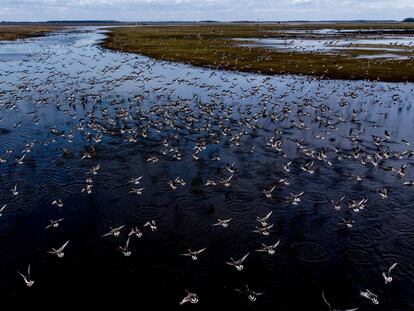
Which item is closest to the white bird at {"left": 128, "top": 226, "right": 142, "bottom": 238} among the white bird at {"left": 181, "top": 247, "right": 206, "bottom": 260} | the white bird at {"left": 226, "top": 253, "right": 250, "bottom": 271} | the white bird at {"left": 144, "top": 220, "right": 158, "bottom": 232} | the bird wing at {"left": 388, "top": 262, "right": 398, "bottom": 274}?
the white bird at {"left": 144, "top": 220, "right": 158, "bottom": 232}

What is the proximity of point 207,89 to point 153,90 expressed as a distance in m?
8.44

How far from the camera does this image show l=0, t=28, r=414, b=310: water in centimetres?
2020

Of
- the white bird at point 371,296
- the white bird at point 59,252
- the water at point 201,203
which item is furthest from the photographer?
the white bird at point 59,252

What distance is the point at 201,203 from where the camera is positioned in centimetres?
2817

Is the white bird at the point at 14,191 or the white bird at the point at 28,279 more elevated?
the white bird at the point at 14,191

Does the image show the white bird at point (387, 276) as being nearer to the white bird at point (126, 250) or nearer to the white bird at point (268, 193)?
the white bird at point (268, 193)

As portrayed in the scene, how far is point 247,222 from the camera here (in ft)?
84.9

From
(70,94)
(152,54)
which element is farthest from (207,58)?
(70,94)

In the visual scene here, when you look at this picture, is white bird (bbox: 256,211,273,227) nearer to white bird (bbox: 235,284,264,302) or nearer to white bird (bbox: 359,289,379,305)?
white bird (bbox: 235,284,264,302)

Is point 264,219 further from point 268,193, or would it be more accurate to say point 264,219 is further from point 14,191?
point 14,191

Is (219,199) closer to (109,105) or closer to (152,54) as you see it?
(109,105)

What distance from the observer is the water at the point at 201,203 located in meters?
20.2

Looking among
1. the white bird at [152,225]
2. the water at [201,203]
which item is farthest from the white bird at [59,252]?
the white bird at [152,225]

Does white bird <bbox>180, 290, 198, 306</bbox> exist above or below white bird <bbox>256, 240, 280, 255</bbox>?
below
